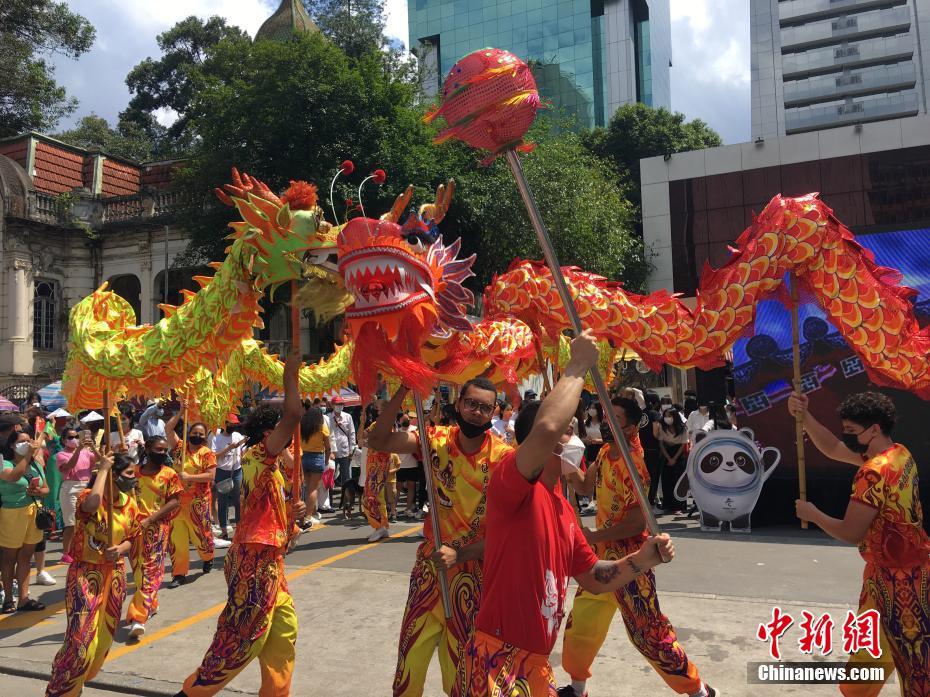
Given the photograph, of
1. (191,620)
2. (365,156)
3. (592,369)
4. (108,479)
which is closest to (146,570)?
(191,620)

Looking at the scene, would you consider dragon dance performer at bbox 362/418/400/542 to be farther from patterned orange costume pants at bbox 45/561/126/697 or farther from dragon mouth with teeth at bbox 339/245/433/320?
dragon mouth with teeth at bbox 339/245/433/320

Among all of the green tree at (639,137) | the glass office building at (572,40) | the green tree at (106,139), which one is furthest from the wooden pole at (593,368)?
the glass office building at (572,40)

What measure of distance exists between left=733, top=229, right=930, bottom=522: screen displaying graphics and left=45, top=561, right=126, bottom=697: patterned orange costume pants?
23.1 ft

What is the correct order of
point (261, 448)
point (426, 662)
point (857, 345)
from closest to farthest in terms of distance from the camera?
point (426, 662) < point (261, 448) < point (857, 345)

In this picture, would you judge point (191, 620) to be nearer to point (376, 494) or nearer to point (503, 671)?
point (376, 494)

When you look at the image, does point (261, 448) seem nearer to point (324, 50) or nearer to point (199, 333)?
point (199, 333)

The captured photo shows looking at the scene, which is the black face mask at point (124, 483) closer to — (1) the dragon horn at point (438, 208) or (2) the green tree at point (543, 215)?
(1) the dragon horn at point (438, 208)

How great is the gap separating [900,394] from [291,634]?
294 inches

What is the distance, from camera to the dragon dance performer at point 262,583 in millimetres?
3785

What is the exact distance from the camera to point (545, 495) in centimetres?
256

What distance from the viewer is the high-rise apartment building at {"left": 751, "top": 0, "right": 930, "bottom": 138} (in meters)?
55.2

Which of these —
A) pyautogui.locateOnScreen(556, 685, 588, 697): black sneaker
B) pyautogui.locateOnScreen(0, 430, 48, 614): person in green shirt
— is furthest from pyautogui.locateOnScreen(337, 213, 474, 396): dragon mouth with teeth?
pyautogui.locateOnScreen(0, 430, 48, 614): person in green shirt

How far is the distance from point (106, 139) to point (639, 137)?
23.4 meters

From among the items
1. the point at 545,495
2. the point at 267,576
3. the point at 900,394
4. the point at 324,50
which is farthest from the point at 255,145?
the point at 545,495
